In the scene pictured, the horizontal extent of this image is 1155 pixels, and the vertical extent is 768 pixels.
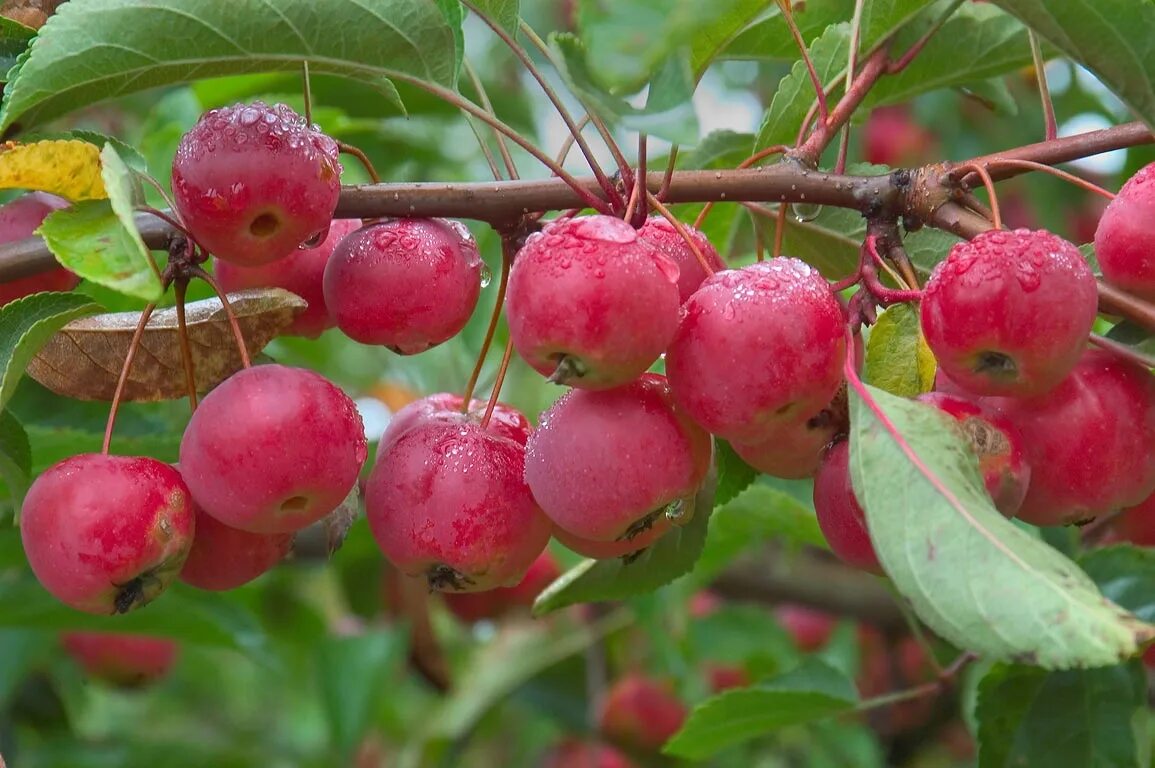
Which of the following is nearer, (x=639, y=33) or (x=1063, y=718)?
(x=639, y=33)

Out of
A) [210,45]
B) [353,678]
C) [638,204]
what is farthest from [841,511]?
[353,678]

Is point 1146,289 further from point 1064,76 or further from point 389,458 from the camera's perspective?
point 1064,76

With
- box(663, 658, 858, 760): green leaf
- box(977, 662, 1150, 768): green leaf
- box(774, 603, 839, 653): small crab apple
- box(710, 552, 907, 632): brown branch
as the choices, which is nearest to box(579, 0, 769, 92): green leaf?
box(977, 662, 1150, 768): green leaf

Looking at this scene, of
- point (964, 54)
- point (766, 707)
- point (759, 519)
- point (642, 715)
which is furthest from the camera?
point (642, 715)

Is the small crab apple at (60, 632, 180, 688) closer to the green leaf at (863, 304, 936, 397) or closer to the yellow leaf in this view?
the yellow leaf

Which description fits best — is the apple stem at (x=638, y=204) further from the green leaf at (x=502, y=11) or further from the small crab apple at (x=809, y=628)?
the small crab apple at (x=809, y=628)

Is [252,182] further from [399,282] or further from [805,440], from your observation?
[805,440]
